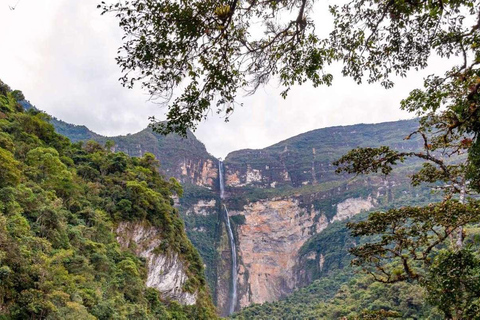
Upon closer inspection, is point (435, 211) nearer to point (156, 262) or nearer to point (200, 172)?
point (156, 262)

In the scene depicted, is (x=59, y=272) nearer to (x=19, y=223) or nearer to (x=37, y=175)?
(x=19, y=223)

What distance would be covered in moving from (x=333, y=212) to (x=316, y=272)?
1528 centimetres

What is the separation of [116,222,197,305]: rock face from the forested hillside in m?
0.10

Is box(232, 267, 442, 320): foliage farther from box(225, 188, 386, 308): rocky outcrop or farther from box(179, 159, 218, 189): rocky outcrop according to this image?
box(179, 159, 218, 189): rocky outcrop

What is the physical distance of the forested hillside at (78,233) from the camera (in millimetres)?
7828

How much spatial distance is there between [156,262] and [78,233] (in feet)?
26.9

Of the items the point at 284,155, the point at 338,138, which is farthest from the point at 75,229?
the point at 338,138

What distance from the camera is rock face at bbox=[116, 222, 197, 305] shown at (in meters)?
18.2

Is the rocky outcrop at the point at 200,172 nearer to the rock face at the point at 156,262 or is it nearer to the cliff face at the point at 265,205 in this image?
the cliff face at the point at 265,205

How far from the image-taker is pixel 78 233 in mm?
12234

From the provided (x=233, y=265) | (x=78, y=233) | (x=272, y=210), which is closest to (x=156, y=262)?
(x=78, y=233)

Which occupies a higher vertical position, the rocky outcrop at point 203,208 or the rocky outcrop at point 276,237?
the rocky outcrop at point 203,208

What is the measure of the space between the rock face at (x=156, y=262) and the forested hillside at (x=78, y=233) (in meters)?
0.10

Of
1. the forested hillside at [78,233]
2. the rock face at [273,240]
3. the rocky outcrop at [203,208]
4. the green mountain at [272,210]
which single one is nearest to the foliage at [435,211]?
the forested hillside at [78,233]
